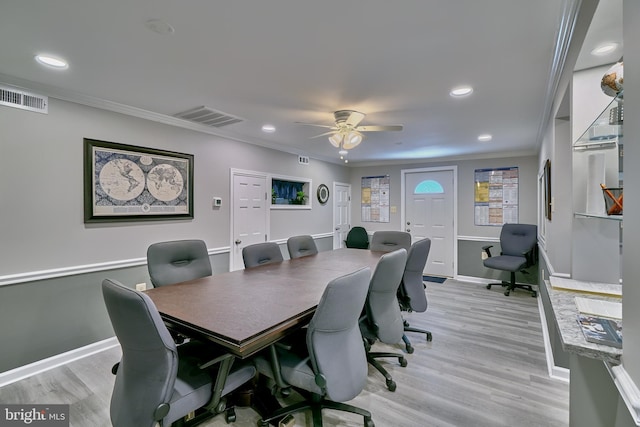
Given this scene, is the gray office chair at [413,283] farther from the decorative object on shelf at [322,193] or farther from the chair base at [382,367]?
the decorative object on shelf at [322,193]

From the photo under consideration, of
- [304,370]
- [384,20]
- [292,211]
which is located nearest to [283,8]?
[384,20]

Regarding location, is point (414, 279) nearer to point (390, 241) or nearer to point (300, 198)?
point (390, 241)

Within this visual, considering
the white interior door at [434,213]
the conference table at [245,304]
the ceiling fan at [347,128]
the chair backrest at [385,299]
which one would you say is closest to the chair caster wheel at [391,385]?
the chair backrest at [385,299]

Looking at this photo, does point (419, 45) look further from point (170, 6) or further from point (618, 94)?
point (170, 6)

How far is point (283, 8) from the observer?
1.45 m

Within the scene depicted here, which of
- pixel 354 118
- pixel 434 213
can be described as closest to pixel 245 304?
pixel 354 118

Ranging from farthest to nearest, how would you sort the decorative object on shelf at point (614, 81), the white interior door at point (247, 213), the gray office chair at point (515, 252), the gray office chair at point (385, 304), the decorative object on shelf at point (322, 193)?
the decorative object on shelf at point (322, 193), the gray office chair at point (515, 252), the white interior door at point (247, 213), the gray office chair at point (385, 304), the decorative object on shelf at point (614, 81)

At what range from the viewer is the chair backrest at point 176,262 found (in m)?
2.41

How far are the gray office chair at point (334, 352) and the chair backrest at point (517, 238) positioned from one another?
13.7ft

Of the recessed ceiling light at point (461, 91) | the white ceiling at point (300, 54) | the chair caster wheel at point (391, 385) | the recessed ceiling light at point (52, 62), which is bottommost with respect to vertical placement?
the chair caster wheel at point (391, 385)

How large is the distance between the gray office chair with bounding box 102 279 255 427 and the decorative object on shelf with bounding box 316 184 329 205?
14.3 ft

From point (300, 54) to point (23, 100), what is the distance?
227 cm

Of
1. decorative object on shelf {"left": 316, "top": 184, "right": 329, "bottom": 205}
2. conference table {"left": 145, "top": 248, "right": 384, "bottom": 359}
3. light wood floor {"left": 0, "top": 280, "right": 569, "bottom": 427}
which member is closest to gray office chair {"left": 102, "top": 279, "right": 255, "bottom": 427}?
conference table {"left": 145, "top": 248, "right": 384, "bottom": 359}

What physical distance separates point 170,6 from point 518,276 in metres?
5.85
